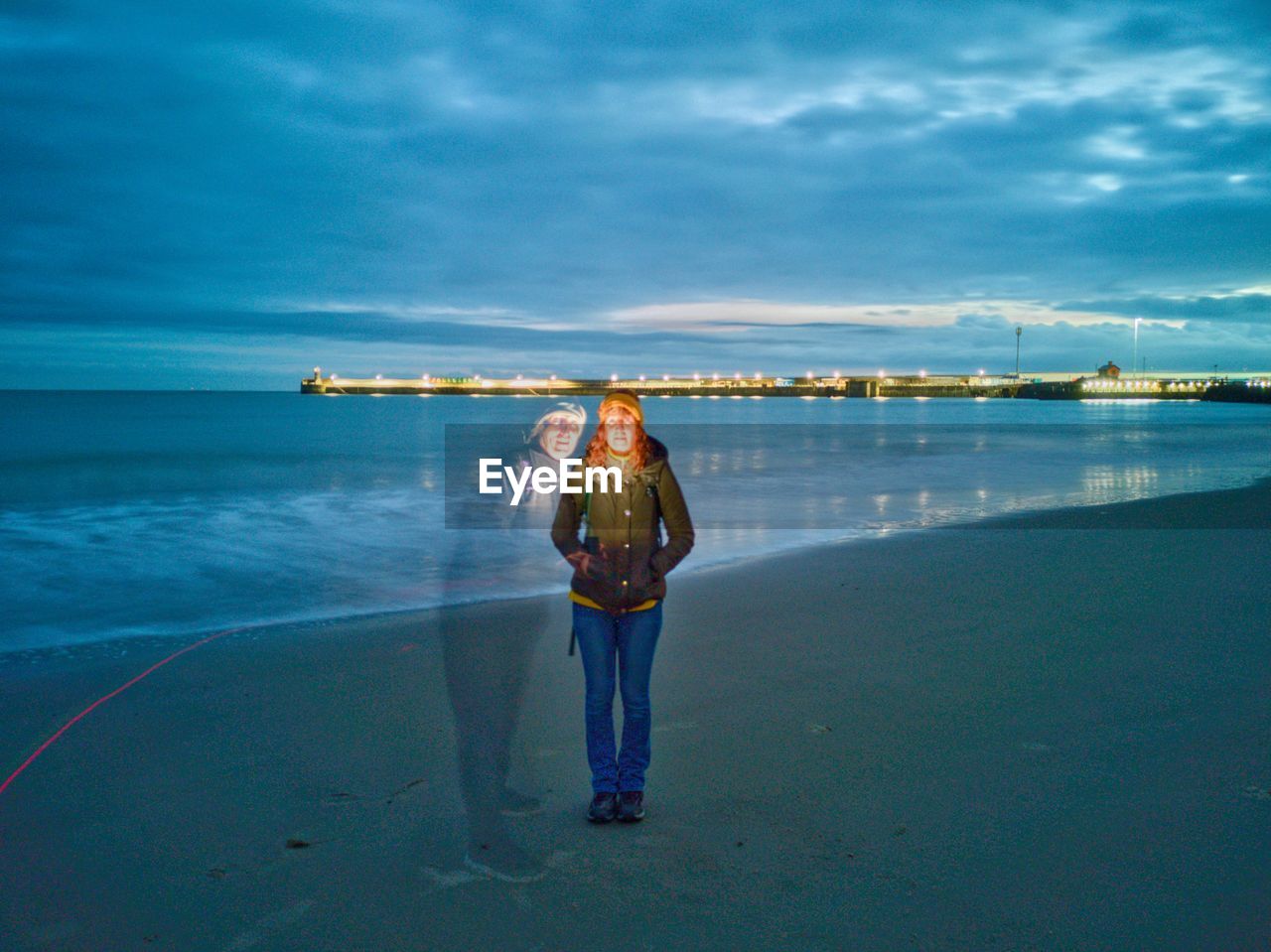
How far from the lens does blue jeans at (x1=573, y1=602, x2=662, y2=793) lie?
4.39m

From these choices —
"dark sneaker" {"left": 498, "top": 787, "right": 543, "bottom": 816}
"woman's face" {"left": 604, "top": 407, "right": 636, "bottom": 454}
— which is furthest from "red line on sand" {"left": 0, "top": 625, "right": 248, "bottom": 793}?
"woman's face" {"left": 604, "top": 407, "right": 636, "bottom": 454}

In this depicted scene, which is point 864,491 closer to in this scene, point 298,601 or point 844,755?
point 298,601

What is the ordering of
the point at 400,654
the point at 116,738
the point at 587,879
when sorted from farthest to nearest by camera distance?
the point at 400,654, the point at 116,738, the point at 587,879

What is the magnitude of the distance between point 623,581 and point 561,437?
35.7 metres

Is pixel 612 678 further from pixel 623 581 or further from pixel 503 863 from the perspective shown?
pixel 503 863

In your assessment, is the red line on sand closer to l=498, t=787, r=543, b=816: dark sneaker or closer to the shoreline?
the shoreline

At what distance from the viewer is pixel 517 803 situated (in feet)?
15.0

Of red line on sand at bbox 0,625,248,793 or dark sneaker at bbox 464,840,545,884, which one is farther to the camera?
red line on sand at bbox 0,625,248,793

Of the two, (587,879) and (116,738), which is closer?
(587,879)

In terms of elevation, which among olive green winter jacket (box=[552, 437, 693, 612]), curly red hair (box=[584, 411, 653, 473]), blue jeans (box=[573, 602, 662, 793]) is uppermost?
curly red hair (box=[584, 411, 653, 473])

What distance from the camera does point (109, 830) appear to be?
4.35 metres

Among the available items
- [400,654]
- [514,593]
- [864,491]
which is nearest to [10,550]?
[514,593]

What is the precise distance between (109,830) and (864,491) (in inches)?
856

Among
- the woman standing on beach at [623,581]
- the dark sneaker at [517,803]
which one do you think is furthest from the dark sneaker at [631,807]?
the dark sneaker at [517,803]
